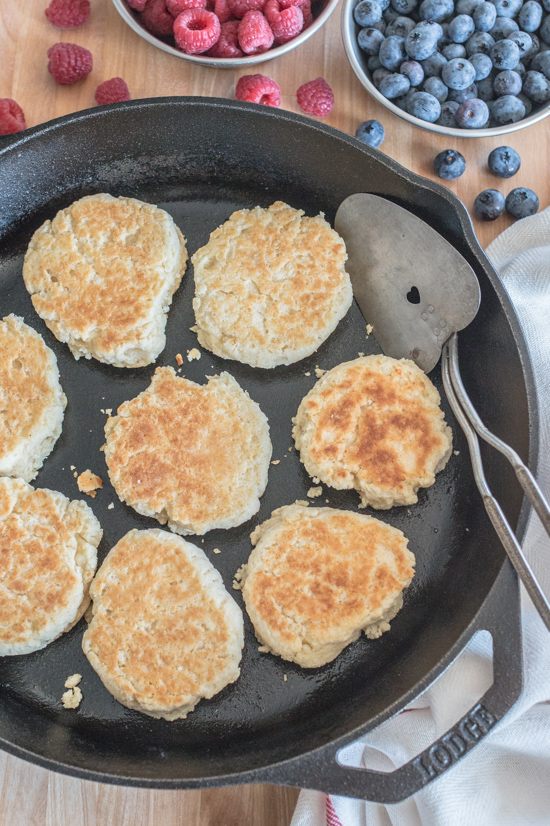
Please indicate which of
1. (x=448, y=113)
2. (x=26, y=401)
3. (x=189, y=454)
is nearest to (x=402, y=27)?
(x=448, y=113)

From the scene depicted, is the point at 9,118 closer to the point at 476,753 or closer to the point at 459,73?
the point at 459,73

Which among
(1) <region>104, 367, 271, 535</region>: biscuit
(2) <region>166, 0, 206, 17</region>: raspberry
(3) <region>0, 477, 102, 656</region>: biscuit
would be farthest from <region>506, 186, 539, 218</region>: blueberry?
(3) <region>0, 477, 102, 656</region>: biscuit

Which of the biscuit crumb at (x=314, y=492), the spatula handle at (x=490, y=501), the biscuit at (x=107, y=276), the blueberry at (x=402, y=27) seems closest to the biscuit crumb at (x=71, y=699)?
the biscuit crumb at (x=314, y=492)

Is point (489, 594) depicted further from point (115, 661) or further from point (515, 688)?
point (115, 661)

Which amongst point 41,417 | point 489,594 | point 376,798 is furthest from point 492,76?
point 376,798

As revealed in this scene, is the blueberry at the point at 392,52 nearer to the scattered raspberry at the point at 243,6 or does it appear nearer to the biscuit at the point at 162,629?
the scattered raspberry at the point at 243,6

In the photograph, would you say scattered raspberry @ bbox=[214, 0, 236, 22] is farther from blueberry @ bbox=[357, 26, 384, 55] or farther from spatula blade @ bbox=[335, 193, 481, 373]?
spatula blade @ bbox=[335, 193, 481, 373]
